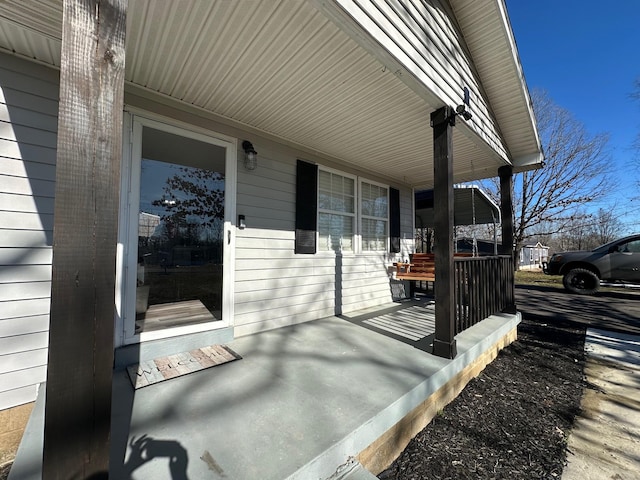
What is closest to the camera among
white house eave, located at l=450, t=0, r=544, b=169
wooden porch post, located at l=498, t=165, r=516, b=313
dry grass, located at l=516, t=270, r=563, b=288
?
white house eave, located at l=450, t=0, r=544, b=169

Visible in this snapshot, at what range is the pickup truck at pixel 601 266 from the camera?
7.11 meters

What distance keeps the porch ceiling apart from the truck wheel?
7150 millimetres

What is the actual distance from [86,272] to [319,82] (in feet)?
7.09

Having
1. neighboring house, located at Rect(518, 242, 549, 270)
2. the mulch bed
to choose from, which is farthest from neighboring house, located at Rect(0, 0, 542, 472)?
neighboring house, located at Rect(518, 242, 549, 270)

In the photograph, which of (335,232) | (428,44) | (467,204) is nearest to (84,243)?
(428,44)

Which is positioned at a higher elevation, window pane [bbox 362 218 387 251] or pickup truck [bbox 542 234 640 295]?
window pane [bbox 362 218 387 251]

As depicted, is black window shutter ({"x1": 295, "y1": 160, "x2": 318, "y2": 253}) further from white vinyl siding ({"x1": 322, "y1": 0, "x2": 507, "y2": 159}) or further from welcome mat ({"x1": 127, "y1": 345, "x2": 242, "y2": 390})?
white vinyl siding ({"x1": 322, "y1": 0, "x2": 507, "y2": 159})

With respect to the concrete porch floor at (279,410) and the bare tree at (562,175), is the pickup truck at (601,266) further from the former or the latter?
the concrete porch floor at (279,410)

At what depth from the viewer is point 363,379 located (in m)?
2.06

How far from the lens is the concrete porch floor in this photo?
1253mm

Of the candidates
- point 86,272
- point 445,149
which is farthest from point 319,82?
point 86,272

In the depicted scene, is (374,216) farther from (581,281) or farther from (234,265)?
(581,281)

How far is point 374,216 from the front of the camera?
481 cm

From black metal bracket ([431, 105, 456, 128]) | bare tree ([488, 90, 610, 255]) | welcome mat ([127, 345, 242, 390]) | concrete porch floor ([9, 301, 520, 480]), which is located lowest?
concrete porch floor ([9, 301, 520, 480])
